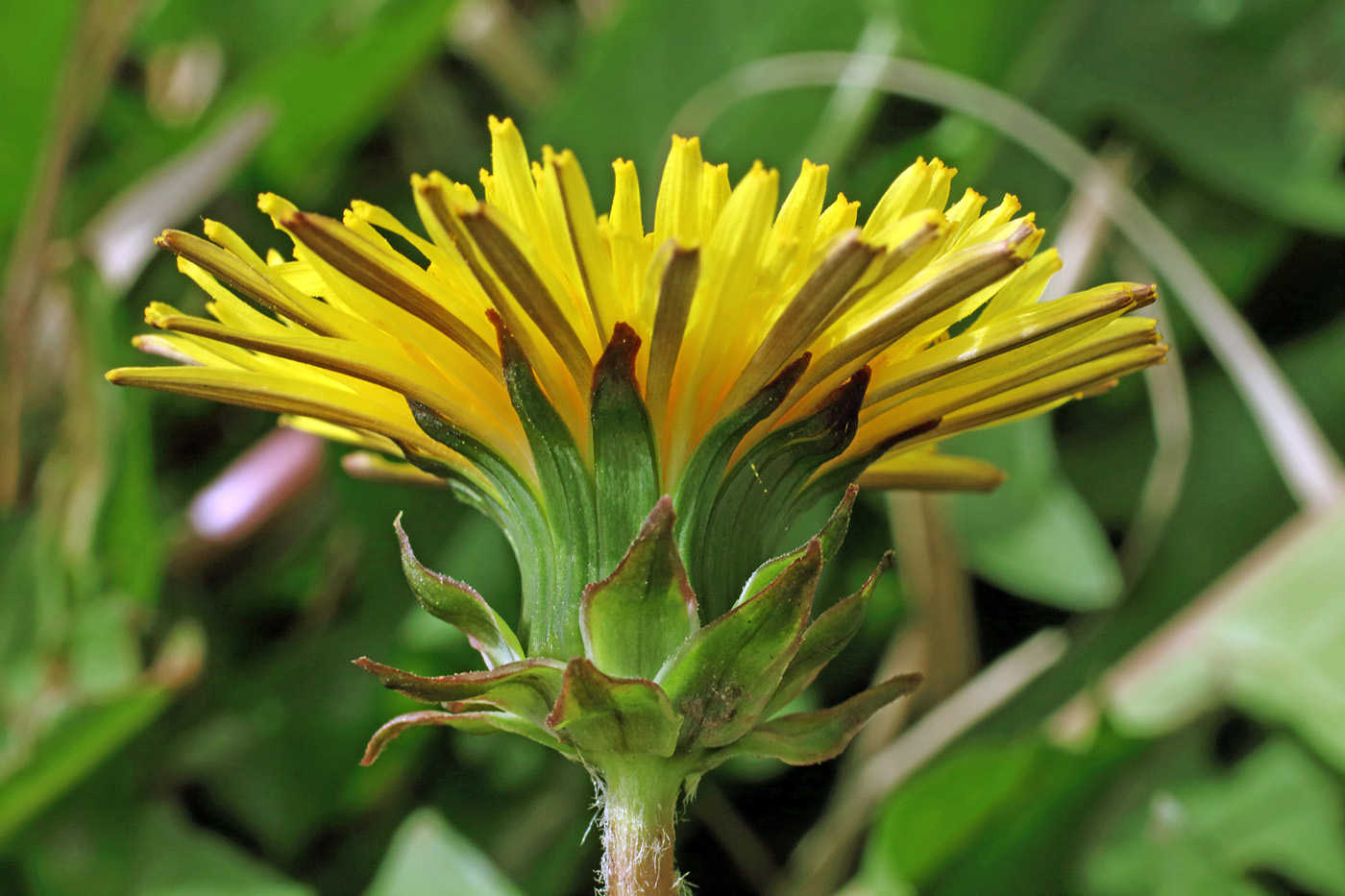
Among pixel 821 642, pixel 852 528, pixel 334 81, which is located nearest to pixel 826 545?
pixel 821 642

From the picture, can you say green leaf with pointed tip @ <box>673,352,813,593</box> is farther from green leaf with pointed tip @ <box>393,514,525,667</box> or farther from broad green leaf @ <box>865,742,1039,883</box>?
broad green leaf @ <box>865,742,1039,883</box>

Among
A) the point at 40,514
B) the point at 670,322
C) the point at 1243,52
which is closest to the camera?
the point at 670,322

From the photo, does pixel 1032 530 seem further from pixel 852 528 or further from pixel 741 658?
pixel 741 658

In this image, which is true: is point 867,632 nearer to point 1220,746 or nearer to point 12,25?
point 1220,746

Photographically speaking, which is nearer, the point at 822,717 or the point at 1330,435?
the point at 822,717

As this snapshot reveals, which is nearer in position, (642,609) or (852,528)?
(642,609)

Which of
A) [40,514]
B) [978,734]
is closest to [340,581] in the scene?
[40,514]

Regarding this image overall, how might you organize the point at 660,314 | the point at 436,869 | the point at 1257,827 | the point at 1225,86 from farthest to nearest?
the point at 1225,86 < the point at 1257,827 < the point at 436,869 < the point at 660,314
